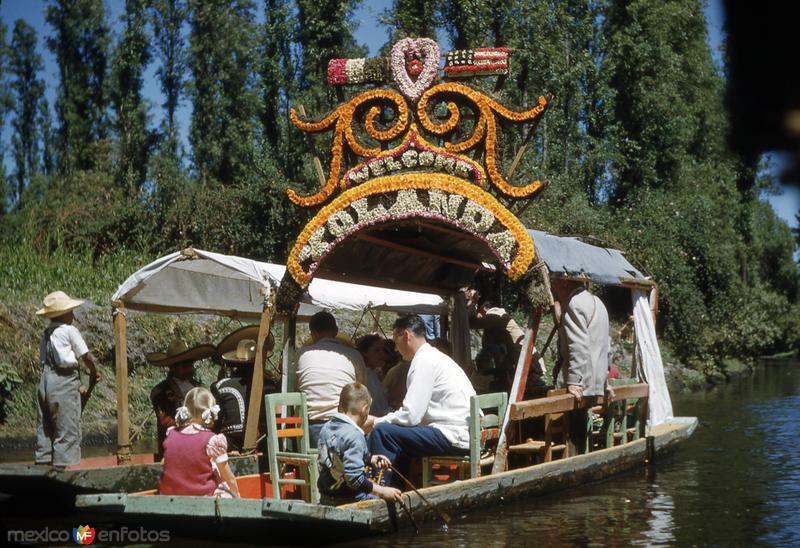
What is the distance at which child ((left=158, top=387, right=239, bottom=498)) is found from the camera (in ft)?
21.5

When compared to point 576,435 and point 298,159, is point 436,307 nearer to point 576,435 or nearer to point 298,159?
point 576,435

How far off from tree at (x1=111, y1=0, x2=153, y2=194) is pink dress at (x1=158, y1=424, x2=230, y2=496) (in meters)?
28.9

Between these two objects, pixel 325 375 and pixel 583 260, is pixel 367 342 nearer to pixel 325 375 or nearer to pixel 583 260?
pixel 325 375

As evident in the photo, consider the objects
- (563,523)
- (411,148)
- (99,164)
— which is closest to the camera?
(563,523)

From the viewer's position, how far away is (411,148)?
29.3 ft

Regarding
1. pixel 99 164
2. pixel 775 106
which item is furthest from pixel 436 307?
pixel 99 164

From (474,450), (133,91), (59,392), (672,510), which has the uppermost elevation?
(133,91)

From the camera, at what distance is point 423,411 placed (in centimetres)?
746

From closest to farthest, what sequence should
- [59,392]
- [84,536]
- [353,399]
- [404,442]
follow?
[353,399] < [84,536] < [404,442] < [59,392]

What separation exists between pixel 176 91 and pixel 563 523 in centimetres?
3191

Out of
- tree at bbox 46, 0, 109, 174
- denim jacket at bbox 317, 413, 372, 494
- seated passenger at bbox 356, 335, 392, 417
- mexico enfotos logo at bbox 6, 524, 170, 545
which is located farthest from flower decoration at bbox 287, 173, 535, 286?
tree at bbox 46, 0, 109, 174

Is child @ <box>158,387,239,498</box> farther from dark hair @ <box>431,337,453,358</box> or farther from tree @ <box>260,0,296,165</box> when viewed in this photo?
tree @ <box>260,0,296,165</box>

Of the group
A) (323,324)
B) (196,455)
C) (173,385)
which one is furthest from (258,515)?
(173,385)

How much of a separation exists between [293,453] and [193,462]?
851mm
